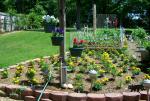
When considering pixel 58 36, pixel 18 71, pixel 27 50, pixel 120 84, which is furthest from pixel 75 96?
pixel 27 50

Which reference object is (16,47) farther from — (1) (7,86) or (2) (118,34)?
(1) (7,86)

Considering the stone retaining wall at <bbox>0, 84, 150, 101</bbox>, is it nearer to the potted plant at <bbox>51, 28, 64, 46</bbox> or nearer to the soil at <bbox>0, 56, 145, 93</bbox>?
the soil at <bbox>0, 56, 145, 93</bbox>

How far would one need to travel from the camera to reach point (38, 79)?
7559 mm

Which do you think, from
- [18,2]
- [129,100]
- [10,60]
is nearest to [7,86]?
[129,100]

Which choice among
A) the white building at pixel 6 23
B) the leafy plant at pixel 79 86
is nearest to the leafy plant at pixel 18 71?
the leafy plant at pixel 79 86

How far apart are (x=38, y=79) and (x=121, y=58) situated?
3.85m

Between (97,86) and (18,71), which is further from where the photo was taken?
(18,71)

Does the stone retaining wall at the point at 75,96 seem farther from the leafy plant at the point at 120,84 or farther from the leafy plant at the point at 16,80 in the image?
the leafy plant at the point at 120,84

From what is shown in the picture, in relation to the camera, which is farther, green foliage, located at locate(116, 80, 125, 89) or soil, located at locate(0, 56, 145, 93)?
green foliage, located at locate(116, 80, 125, 89)

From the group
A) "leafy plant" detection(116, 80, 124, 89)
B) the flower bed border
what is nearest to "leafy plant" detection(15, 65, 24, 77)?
the flower bed border

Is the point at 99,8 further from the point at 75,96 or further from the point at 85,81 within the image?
the point at 75,96

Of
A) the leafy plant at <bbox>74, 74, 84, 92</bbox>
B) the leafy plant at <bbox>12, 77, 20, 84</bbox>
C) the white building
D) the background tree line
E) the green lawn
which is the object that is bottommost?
the leafy plant at <bbox>74, 74, 84, 92</bbox>

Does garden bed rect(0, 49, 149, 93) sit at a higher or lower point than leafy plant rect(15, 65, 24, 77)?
lower

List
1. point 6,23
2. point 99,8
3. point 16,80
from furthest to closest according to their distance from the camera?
point 99,8 → point 6,23 → point 16,80
